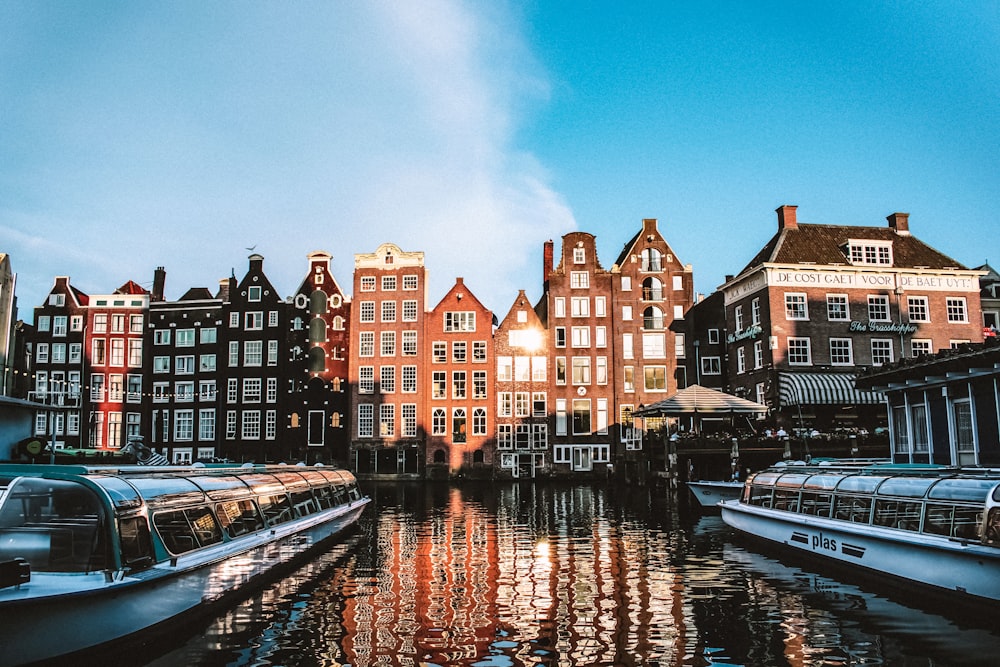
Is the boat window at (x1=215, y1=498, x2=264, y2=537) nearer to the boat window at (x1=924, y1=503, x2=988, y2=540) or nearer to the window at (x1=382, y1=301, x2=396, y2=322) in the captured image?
the boat window at (x1=924, y1=503, x2=988, y2=540)

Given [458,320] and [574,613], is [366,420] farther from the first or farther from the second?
[574,613]

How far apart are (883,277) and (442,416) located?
3493cm

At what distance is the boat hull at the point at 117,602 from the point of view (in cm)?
930

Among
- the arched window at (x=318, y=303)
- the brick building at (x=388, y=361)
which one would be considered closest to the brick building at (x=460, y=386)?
the brick building at (x=388, y=361)

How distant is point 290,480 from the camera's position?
2089 cm

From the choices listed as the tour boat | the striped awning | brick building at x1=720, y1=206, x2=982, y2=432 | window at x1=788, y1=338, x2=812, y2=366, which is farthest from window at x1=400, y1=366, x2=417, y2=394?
the tour boat

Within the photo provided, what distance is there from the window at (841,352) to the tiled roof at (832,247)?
5450 mm

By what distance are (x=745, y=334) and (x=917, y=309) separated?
11796 millimetres

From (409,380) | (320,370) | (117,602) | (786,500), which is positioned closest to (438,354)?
(409,380)

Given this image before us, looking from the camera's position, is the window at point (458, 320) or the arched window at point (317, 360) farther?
the arched window at point (317, 360)

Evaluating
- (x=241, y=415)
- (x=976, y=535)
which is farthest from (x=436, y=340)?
(x=976, y=535)

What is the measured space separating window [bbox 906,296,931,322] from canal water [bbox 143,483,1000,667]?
120 feet

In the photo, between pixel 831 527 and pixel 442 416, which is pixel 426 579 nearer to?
pixel 831 527

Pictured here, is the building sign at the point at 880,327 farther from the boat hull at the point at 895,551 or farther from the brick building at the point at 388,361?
the boat hull at the point at 895,551
